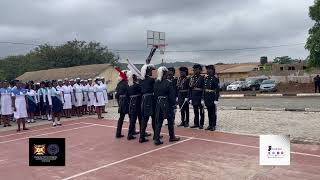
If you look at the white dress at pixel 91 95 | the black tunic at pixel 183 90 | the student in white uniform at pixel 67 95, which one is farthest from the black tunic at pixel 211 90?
the student in white uniform at pixel 67 95

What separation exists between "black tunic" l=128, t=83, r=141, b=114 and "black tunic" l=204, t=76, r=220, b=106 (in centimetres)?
219

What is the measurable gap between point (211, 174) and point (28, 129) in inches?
389

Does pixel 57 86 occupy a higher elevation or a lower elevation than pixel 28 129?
higher

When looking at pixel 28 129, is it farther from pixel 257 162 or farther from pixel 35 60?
pixel 35 60

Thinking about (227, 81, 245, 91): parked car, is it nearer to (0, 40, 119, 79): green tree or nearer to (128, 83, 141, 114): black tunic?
(0, 40, 119, 79): green tree

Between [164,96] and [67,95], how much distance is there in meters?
8.58

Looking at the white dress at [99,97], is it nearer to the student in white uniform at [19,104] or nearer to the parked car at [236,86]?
the student in white uniform at [19,104]

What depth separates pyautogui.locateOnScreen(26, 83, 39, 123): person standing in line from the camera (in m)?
17.7

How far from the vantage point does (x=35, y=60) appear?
61969 millimetres

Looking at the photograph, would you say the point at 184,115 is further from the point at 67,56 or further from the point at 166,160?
the point at 67,56

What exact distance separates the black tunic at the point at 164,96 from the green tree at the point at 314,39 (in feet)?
85.4

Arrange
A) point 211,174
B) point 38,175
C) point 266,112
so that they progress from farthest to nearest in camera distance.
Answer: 1. point 266,112
2. point 38,175
3. point 211,174

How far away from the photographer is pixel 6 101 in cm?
1677

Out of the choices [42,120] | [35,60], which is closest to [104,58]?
[35,60]
